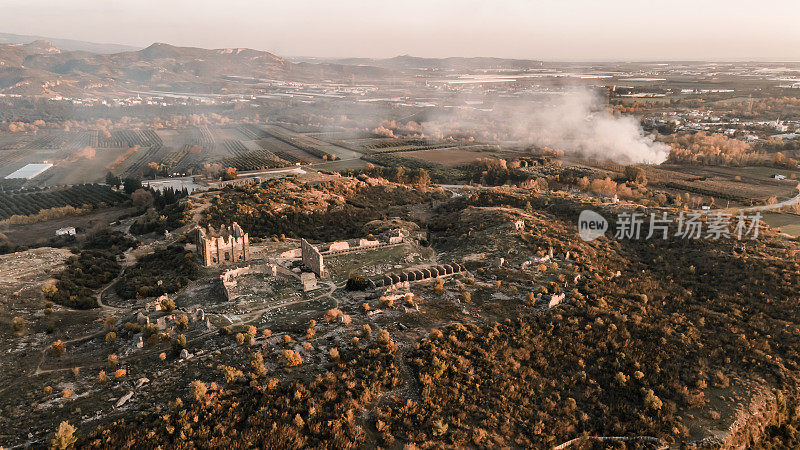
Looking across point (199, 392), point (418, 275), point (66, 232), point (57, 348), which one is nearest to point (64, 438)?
point (199, 392)

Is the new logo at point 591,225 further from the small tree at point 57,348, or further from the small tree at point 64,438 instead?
the small tree at point 57,348

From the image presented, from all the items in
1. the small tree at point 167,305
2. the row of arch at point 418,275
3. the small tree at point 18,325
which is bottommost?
the row of arch at point 418,275

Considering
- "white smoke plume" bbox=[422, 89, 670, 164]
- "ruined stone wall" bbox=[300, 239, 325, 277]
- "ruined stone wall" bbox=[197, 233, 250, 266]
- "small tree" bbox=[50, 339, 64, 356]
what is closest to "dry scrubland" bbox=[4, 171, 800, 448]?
"small tree" bbox=[50, 339, 64, 356]

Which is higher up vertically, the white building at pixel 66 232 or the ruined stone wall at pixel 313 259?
the ruined stone wall at pixel 313 259

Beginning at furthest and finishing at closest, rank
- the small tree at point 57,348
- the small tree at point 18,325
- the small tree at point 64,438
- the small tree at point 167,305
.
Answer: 1. the small tree at point 167,305
2. the small tree at point 18,325
3. the small tree at point 57,348
4. the small tree at point 64,438

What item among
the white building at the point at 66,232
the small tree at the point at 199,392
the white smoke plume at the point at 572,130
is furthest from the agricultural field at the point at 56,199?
the white smoke plume at the point at 572,130

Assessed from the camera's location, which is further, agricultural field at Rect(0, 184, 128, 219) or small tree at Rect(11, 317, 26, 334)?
agricultural field at Rect(0, 184, 128, 219)

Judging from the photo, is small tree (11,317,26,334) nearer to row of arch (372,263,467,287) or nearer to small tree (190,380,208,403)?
small tree (190,380,208,403)

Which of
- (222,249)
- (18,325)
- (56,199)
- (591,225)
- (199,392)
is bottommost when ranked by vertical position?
(56,199)

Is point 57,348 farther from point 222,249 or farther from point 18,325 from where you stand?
point 222,249
